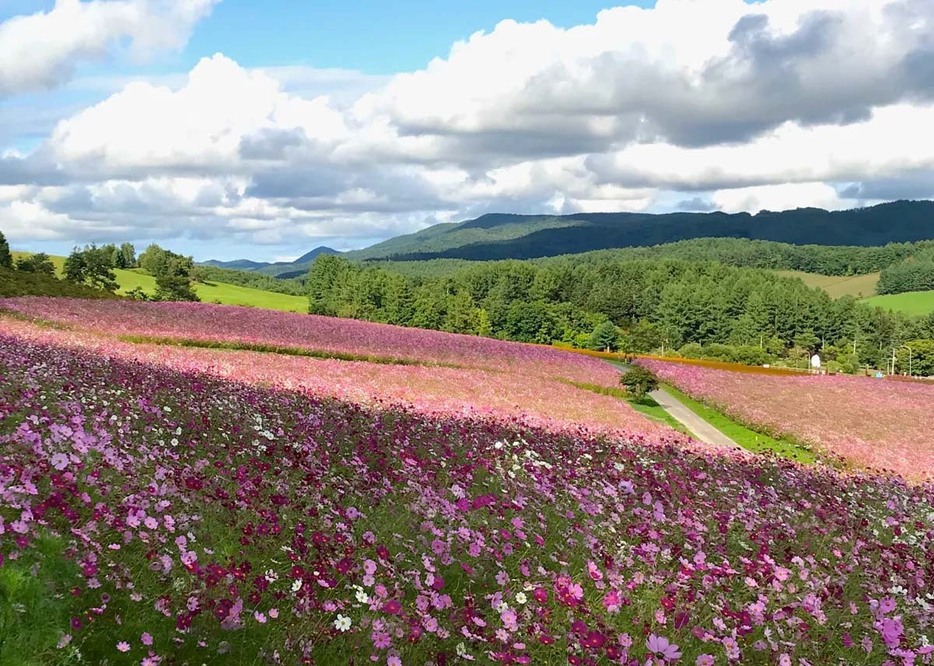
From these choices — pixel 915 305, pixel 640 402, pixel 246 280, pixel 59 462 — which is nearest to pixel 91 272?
pixel 640 402

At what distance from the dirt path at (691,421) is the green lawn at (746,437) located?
0.41 m

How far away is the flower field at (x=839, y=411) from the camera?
75.9 ft

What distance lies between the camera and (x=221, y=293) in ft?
439

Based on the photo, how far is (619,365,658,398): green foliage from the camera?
33000mm

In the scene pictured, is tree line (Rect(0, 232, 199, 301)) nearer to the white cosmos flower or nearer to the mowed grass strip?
the mowed grass strip

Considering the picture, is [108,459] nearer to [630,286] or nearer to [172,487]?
[172,487]

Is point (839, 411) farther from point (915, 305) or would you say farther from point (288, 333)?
point (915, 305)

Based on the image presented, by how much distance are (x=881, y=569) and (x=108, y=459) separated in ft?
24.5

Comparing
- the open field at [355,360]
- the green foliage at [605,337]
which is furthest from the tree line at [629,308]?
the open field at [355,360]

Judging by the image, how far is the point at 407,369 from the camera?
26.1 m

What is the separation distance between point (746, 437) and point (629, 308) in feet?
425

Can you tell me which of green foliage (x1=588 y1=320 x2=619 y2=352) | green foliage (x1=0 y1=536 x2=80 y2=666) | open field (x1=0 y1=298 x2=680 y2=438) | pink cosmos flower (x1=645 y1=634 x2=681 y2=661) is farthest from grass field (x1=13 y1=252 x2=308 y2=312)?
pink cosmos flower (x1=645 y1=634 x2=681 y2=661)

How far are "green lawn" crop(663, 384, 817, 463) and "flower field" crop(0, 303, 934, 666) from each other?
12.5 m

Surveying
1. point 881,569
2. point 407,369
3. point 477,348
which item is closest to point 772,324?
point 477,348
